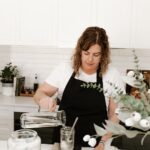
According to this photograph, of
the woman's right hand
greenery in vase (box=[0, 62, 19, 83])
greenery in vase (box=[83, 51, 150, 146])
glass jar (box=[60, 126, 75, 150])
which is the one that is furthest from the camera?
greenery in vase (box=[0, 62, 19, 83])

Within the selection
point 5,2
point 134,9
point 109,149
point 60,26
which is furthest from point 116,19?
point 109,149

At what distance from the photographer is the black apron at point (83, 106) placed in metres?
2.18

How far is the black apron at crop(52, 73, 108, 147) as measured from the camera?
2.18 m

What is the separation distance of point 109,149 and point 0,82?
2.17m

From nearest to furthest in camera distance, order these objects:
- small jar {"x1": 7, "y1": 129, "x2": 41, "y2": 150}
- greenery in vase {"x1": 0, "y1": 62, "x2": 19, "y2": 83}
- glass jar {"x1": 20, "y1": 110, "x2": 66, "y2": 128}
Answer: small jar {"x1": 7, "y1": 129, "x2": 41, "y2": 150}
glass jar {"x1": 20, "y1": 110, "x2": 66, "y2": 128}
greenery in vase {"x1": 0, "y1": 62, "x2": 19, "y2": 83}

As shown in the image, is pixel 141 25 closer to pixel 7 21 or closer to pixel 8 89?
pixel 7 21

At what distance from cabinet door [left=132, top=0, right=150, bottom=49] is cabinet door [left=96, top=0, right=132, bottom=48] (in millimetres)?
52

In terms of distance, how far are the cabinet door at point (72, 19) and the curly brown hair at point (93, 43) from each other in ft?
2.40

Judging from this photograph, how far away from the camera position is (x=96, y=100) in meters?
2.21

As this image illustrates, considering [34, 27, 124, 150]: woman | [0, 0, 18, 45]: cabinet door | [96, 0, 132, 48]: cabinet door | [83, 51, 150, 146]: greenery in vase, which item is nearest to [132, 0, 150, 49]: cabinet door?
[96, 0, 132, 48]: cabinet door

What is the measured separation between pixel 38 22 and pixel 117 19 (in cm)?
73

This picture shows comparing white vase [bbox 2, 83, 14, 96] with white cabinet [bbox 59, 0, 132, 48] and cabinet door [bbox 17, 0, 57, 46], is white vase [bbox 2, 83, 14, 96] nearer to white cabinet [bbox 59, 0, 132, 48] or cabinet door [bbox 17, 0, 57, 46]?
cabinet door [bbox 17, 0, 57, 46]

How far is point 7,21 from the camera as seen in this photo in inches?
120

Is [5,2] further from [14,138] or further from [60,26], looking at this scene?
[14,138]
